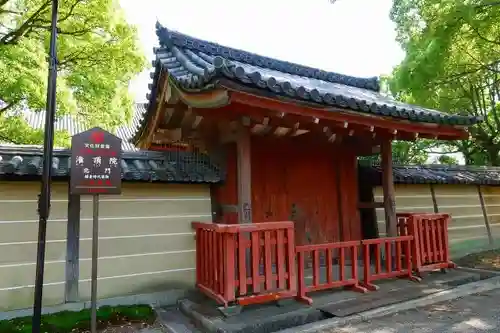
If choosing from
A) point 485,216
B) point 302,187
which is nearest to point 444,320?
point 302,187

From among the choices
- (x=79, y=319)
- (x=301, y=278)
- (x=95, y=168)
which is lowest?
(x=79, y=319)

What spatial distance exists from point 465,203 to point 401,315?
635 centimetres

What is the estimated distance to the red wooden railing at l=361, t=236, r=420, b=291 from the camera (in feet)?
19.3

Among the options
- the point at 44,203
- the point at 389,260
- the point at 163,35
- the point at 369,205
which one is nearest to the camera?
the point at 44,203

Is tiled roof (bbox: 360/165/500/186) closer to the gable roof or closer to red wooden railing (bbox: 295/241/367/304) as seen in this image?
the gable roof

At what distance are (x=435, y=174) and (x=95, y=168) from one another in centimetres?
824

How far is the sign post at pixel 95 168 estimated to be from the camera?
4.07 m

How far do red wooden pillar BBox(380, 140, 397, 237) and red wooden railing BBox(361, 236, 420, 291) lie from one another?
0.93ft

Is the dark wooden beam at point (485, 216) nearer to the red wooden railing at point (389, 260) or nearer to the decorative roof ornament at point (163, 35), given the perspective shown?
the red wooden railing at point (389, 260)

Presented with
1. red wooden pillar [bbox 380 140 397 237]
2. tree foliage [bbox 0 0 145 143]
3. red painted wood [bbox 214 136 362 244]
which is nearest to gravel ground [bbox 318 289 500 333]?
red wooden pillar [bbox 380 140 397 237]

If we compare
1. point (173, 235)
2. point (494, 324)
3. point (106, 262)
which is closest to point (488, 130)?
point (494, 324)

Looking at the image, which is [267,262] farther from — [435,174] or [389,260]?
[435,174]

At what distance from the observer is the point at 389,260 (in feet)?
20.3

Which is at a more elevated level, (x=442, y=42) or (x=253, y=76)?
(x=442, y=42)
